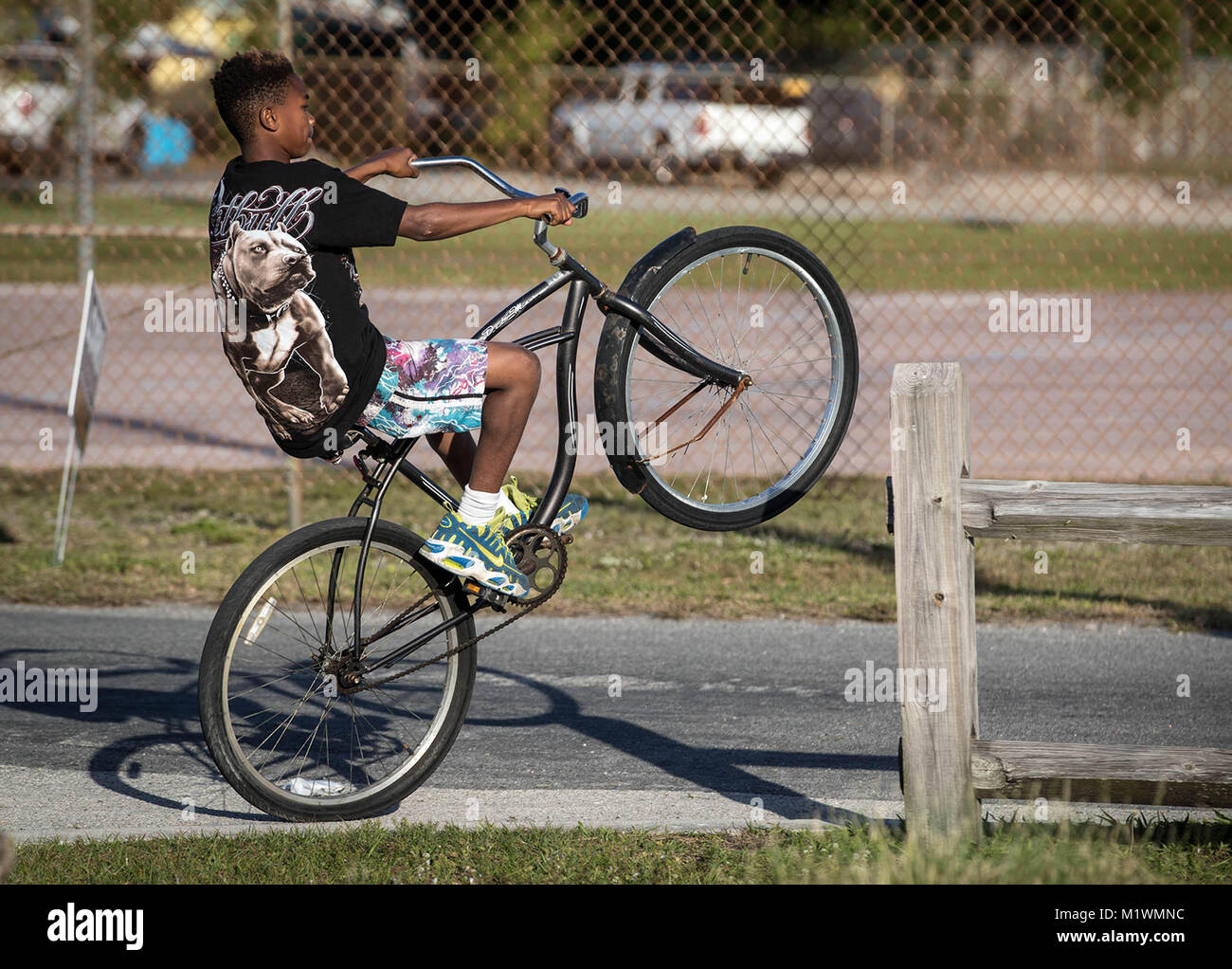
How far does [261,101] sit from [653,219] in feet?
44.3

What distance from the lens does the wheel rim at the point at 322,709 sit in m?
4.25

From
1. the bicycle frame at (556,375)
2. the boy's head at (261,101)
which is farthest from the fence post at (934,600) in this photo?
the boy's head at (261,101)

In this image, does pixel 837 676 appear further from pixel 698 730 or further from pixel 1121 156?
pixel 1121 156

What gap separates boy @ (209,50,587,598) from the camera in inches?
145

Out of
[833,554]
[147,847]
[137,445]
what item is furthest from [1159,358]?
[147,847]

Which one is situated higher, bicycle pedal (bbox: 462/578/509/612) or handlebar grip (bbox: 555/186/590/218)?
handlebar grip (bbox: 555/186/590/218)

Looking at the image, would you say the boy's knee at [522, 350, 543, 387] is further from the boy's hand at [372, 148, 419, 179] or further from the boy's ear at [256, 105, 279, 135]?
→ the boy's ear at [256, 105, 279, 135]

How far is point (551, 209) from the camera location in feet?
12.8

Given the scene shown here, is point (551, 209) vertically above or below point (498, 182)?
below

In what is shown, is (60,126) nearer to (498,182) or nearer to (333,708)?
(333,708)

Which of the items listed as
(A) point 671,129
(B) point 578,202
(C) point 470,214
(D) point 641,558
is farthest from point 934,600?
(A) point 671,129

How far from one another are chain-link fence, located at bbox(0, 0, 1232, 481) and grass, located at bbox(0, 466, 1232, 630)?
2.54 ft

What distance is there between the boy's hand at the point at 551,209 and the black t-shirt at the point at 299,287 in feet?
1.28

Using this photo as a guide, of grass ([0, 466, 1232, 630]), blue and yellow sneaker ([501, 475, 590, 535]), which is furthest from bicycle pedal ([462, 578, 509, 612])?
grass ([0, 466, 1232, 630])
